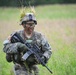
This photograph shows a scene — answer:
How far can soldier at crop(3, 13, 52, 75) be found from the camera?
7148mm

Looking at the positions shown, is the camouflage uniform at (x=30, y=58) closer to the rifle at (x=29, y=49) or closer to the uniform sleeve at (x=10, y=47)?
the uniform sleeve at (x=10, y=47)

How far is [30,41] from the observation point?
7254 millimetres

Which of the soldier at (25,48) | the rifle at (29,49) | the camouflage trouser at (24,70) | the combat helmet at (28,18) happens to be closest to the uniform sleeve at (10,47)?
the soldier at (25,48)

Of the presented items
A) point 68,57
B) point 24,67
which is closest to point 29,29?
point 24,67

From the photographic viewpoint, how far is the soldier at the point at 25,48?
7148 mm

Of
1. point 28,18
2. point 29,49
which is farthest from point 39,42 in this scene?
point 28,18

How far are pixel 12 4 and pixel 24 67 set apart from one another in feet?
162

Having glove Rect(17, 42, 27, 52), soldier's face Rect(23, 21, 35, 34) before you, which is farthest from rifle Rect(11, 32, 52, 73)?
soldier's face Rect(23, 21, 35, 34)

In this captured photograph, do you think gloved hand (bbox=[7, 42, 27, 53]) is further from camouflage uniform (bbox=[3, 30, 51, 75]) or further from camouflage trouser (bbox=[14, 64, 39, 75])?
camouflage trouser (bbox=[14, 64, 39, 75])

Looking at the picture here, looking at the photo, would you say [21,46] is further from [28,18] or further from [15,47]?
[28,18]

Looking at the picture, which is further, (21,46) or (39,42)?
(39,42)

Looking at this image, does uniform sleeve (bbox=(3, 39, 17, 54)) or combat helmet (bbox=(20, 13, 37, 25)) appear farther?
combat helmet (bbox=(20, 13, 37, 25))

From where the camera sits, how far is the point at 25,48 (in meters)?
7.11

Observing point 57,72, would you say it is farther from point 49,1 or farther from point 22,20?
point 49,1
